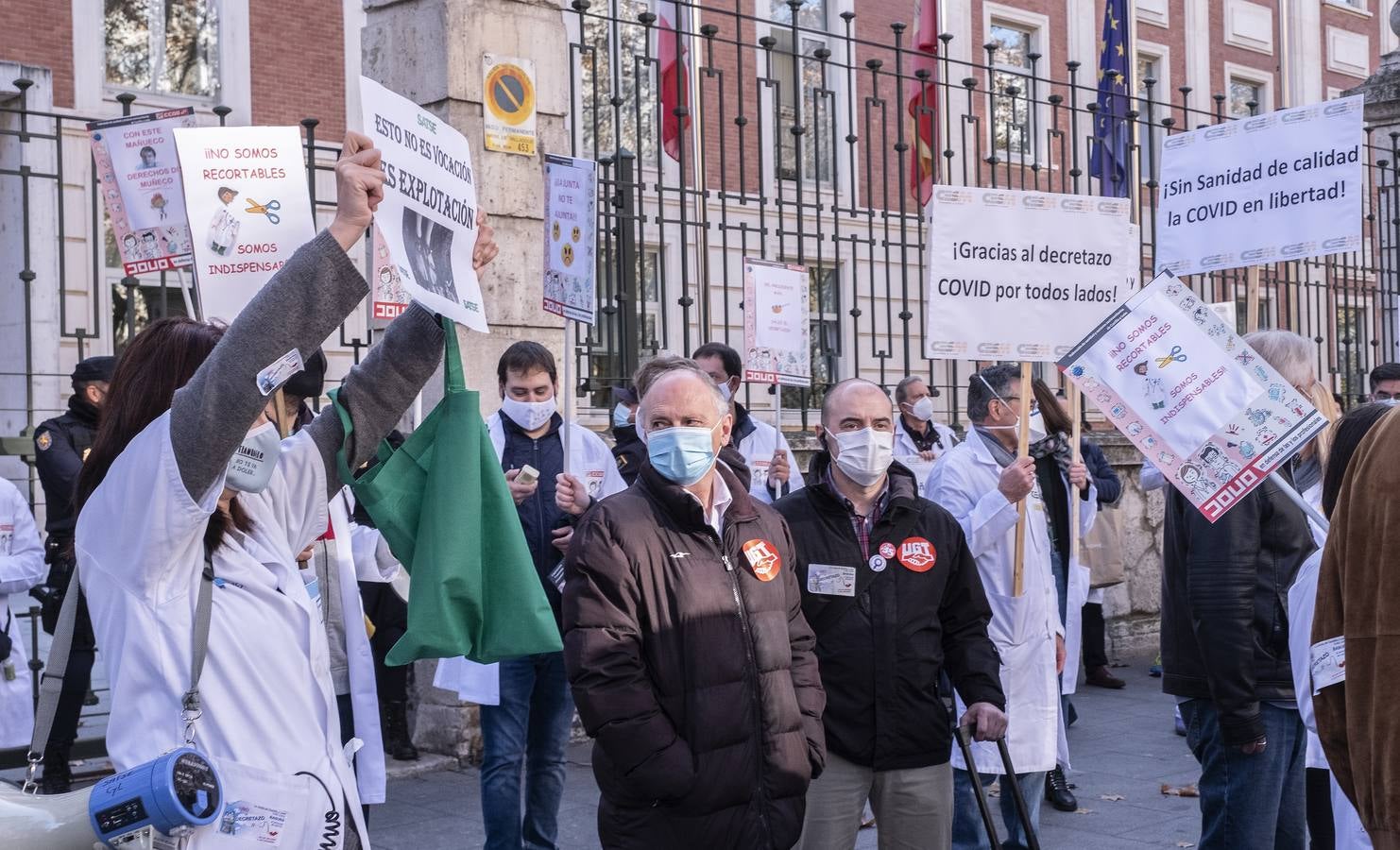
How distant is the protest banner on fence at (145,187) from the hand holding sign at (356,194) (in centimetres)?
403

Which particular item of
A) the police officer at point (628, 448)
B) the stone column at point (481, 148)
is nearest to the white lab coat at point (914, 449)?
the police officer at point (628, 448)

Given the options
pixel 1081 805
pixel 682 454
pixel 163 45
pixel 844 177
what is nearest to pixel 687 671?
pixel 682 454

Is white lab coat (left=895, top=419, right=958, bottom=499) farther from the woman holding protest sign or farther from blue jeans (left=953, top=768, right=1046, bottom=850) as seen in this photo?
the woman holding protest sign

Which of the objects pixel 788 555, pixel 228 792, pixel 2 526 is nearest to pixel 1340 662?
pixel 788 555

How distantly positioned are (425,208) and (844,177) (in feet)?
53.1

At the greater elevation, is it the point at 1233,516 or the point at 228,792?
the point at 1233,516

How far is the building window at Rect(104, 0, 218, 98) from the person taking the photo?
643 inches

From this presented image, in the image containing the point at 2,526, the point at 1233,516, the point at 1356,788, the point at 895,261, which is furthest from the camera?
the point at 895,261

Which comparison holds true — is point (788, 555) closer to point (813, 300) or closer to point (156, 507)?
point (156, 507)

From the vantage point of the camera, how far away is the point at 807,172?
61.8 ft

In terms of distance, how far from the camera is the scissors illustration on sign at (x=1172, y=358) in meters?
4.43

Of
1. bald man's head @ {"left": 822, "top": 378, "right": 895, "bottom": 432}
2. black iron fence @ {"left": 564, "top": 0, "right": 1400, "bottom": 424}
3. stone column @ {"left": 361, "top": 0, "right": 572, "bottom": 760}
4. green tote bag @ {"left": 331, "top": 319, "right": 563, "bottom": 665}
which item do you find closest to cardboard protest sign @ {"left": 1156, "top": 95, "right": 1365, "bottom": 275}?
black iron fence @ {"left": 564, "top": 0, "right": 1400, "bottom": 424}

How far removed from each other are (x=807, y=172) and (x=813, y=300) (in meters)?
1.64

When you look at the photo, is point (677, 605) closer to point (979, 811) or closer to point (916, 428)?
point (979, 811)
